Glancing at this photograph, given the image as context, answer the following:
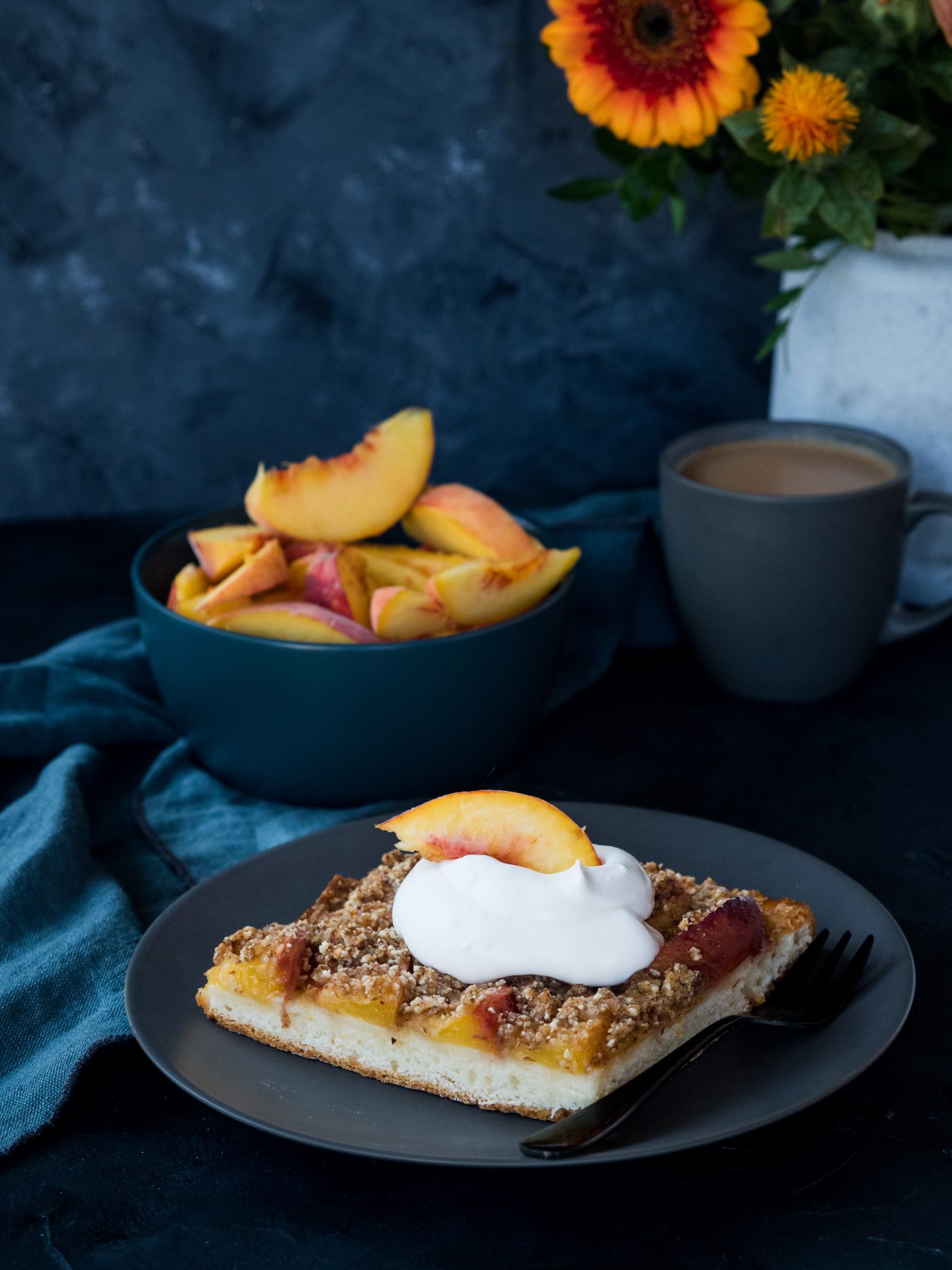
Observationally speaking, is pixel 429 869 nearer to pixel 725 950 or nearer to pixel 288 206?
pixel 725 950

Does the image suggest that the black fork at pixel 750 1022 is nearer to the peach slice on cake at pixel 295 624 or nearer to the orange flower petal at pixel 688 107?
the peach slice on cake at pixel 295 624

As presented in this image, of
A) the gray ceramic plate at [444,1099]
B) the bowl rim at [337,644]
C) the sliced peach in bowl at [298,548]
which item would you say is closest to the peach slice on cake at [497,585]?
the bowl rim at [337,644]

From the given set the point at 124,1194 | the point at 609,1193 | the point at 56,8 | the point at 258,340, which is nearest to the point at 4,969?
the point at 124,1194

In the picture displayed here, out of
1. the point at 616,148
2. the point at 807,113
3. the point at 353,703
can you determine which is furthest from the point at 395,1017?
the point at 616,148

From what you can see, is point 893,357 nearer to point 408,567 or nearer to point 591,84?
point 591,84

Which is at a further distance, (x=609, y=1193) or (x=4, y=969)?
(x=4, y=969)

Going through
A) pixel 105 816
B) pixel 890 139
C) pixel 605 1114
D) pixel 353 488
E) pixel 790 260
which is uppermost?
pixel 890 139

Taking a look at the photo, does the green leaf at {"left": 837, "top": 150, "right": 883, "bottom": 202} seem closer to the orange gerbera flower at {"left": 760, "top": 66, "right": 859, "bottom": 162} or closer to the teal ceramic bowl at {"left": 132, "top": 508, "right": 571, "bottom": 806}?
the orange gerbera flower at {"left": 760, "top": 66, "right": 859, "bottom": 162}
